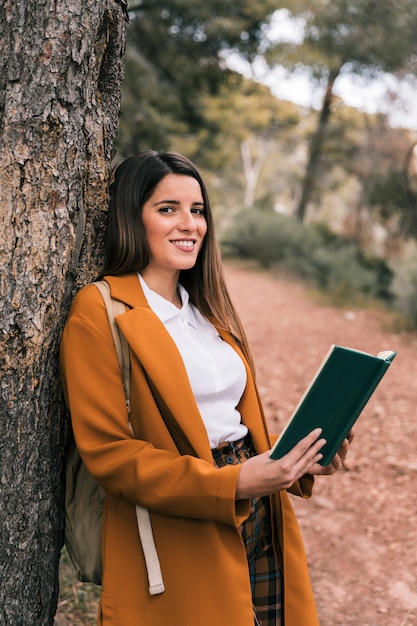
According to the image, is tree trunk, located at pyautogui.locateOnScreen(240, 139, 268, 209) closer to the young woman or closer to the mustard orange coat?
the young woman

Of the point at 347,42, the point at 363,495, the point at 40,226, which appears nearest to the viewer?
the point at 40,226

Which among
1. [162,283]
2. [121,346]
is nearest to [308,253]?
[162,283]

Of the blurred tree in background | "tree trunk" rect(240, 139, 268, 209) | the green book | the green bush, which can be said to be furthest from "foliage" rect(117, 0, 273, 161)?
"tree trunk" rect(240, 139, 268, 209)

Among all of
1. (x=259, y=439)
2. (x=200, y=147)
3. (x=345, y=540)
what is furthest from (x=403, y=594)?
(x=200, y=147)

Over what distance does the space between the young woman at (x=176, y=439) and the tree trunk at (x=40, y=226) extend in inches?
5.1

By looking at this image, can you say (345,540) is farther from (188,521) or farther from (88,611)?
(188,521)

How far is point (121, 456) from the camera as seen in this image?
1663 mm

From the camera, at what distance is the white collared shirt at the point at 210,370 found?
1.91 m

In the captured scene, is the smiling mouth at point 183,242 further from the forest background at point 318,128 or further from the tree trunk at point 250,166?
the tree trunk at point 250,166

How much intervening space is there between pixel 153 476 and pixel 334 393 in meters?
0.50

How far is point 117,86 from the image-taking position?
7.02ft

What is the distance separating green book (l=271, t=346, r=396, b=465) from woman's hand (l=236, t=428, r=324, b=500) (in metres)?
0.02

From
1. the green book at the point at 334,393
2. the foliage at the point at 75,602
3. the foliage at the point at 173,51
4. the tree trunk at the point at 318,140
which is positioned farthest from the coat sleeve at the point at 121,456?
the tree trunk at the point at 318,140

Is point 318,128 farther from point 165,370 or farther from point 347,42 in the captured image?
point 165,370
